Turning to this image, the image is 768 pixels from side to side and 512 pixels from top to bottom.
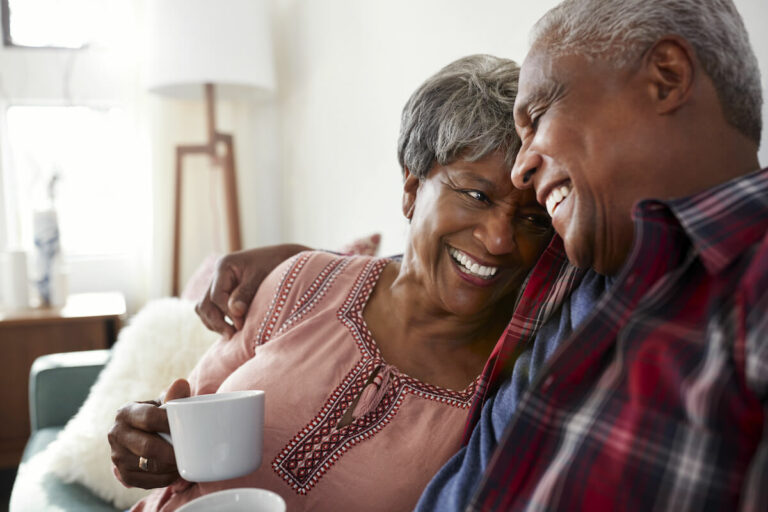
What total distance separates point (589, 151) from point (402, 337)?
56 centimetres

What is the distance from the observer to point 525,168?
0.81 meters

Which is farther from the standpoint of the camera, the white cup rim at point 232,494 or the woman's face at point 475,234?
the woman's face at point 475,234

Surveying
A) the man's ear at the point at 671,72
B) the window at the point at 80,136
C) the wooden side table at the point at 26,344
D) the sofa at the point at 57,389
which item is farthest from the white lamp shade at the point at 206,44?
the man's ear at the point at 671,72

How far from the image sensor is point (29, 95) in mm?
3291

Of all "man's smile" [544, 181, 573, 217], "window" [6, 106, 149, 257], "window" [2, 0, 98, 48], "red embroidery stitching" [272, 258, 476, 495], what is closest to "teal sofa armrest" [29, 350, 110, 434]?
"red embroidery stitching" [272, 258, 476, 495]

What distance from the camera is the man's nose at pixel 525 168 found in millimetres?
800

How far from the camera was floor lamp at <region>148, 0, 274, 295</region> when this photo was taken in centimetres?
286

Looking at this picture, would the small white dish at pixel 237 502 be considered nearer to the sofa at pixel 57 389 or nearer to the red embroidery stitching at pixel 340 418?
the red embroidery stitching at pixel 340 418

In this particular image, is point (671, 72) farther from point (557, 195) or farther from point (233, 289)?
point (233, 289)

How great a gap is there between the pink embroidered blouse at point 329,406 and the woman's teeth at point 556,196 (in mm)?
398

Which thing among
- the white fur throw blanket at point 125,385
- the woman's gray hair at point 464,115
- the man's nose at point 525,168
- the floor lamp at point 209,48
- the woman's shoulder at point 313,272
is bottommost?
the white fur throw blanket at point 125,385

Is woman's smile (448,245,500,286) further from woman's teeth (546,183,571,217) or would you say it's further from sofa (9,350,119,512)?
sofa (9,350,119,512)

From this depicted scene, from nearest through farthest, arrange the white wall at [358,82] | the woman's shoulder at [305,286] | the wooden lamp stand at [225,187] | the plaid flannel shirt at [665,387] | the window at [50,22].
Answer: the plaid flannel shirt at [665,387]
the woman's shoulder at [305,286]
the white wall at [358,82]
the wooden lamp stand at [225,187]
the window at [50,22]

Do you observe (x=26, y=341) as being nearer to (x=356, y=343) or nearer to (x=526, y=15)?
(x=356, y=343)
